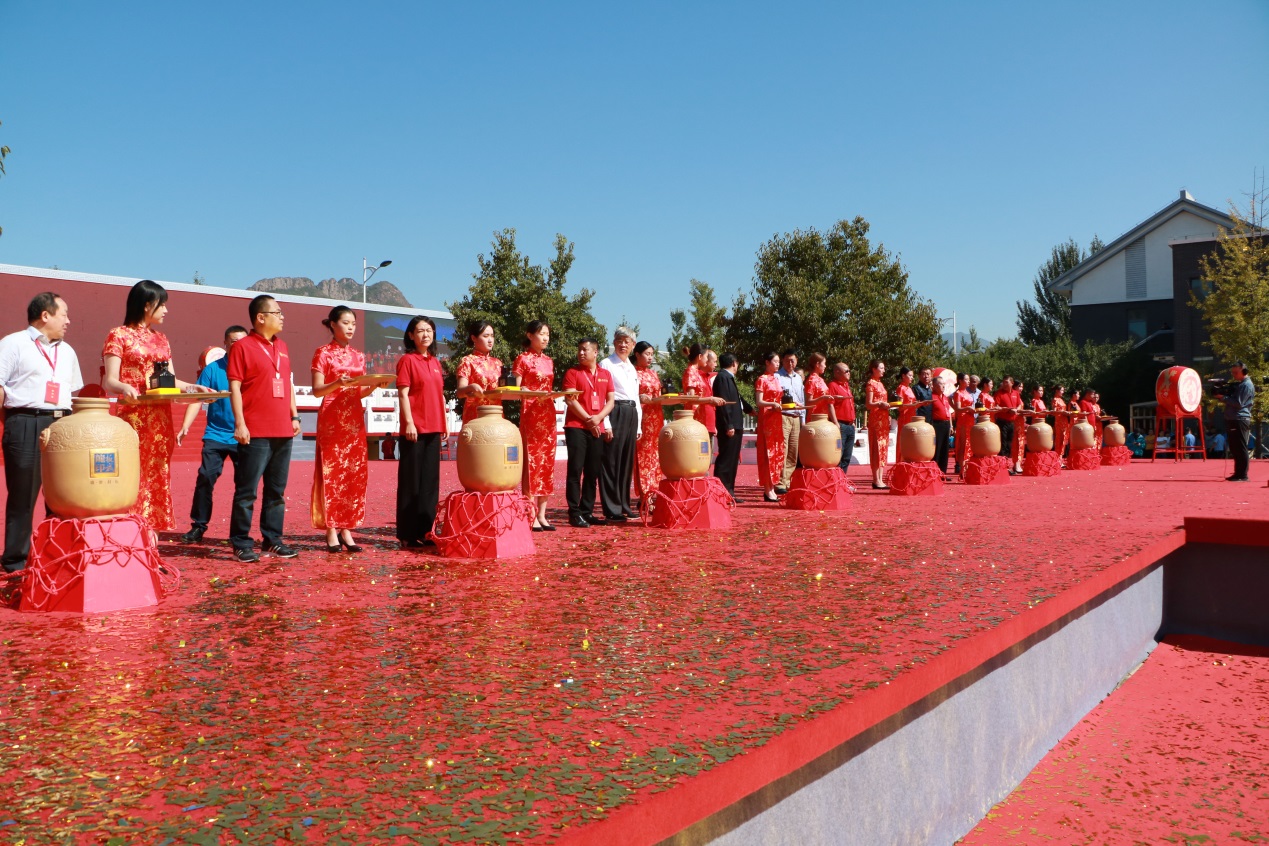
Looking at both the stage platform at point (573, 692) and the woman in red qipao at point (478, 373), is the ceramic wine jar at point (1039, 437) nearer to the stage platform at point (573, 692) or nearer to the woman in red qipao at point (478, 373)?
the stage platform at point (573, 692)

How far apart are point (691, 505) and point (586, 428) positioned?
1038 mm

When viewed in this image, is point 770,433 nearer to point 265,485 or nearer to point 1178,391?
point 265,485

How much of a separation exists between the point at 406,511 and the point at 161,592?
1.98 metres

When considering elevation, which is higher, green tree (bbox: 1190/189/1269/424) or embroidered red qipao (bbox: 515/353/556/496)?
green tree (bbox: 1190/189/1269/424)

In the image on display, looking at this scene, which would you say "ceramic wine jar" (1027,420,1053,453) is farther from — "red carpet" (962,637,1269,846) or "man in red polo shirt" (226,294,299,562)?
"man in red polo shirt" (226,294,299,562)

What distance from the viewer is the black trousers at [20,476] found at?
464cm

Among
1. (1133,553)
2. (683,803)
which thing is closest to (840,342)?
(1133,553)

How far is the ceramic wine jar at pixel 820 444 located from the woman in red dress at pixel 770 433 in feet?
3.55


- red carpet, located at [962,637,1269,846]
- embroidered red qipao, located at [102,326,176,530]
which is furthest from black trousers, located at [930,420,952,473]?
embroidered red qipao, located at [102,326,176,530]

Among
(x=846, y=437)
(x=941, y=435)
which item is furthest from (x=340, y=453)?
(x=941, y=435)

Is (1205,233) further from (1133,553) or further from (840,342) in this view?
(1133,553)

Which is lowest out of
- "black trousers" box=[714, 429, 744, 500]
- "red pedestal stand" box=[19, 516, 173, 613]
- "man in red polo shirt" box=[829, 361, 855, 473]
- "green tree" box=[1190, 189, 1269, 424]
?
"red pedestal stand" box=[19, 516, 173, 613]

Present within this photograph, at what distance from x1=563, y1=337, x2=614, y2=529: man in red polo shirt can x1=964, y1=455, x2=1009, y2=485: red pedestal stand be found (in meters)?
7.16

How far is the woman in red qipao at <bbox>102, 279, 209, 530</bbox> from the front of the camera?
5.28 meters
